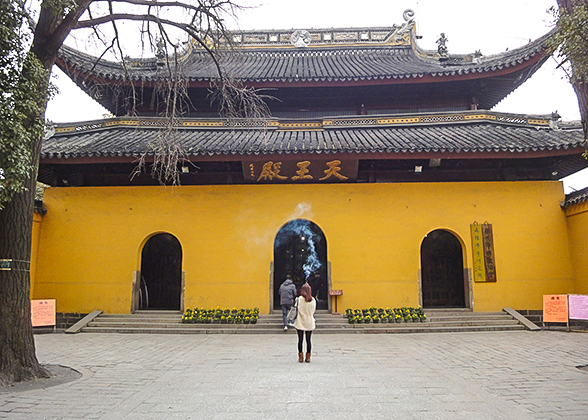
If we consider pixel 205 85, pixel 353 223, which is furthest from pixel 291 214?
pixel 205 85

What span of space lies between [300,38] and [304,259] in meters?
8.42

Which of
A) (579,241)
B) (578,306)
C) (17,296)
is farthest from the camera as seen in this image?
(579,241)

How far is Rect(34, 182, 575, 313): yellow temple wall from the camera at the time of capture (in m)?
9.88

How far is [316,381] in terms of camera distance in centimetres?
473

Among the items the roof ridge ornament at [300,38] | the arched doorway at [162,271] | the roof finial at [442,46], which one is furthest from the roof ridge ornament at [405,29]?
the arched doorway at [162,271]

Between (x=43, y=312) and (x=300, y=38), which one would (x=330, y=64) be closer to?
(x=300, y=38)

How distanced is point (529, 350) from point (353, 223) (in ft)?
15.3

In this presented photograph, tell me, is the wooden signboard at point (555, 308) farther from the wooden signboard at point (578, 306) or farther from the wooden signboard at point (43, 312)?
the wooden signboard at point (43, 312)

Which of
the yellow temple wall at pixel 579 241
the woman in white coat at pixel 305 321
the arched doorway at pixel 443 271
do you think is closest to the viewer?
the woman in white coat at pixel 305 321

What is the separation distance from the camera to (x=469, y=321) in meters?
9.19

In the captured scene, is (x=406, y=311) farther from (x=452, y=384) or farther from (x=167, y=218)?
(x=167, y=218)

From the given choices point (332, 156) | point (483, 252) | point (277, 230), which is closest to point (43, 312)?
point (277, 230)

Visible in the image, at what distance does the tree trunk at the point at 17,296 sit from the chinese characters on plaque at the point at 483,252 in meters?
9.02

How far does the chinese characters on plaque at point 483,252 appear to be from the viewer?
9.83 m
